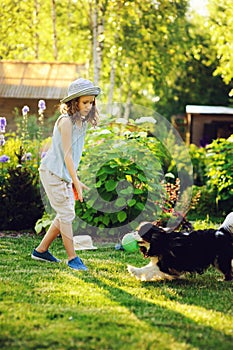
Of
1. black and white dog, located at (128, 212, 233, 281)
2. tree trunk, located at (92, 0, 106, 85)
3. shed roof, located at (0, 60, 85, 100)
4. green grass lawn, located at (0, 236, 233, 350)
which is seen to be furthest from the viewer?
tree trunk, located at (92, 0, 106, 85)

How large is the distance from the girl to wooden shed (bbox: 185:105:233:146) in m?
12.8

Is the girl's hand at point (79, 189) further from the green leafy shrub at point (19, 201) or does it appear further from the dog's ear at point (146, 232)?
the green leafy shrub at point (19, 201)

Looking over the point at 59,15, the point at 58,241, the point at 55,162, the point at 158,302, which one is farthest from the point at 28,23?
the point at 158,302

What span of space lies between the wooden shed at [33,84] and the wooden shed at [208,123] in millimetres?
3869

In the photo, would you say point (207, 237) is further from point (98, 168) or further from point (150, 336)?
point (98, 168)

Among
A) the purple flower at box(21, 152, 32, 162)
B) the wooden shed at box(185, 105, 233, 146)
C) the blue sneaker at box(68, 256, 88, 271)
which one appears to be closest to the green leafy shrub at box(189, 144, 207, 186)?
the purple flower at box(21, 152, 32, 162)

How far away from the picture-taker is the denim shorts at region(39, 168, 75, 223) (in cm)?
556

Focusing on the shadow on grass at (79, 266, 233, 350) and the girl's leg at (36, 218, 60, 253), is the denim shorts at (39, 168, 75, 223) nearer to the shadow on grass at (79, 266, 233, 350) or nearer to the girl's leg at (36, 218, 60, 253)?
the girl's leg at (36, 218, 60, 253)

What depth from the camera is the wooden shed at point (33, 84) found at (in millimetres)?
16250

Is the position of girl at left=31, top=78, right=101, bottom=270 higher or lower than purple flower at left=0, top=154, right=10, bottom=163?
higher

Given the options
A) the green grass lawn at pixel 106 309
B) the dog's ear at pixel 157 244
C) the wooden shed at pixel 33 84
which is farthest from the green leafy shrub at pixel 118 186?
the wooden shed at pixel 33 84

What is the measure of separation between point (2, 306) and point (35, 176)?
4.20m

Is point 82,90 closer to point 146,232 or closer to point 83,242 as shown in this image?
point 146,232

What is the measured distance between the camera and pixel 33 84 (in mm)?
16734
